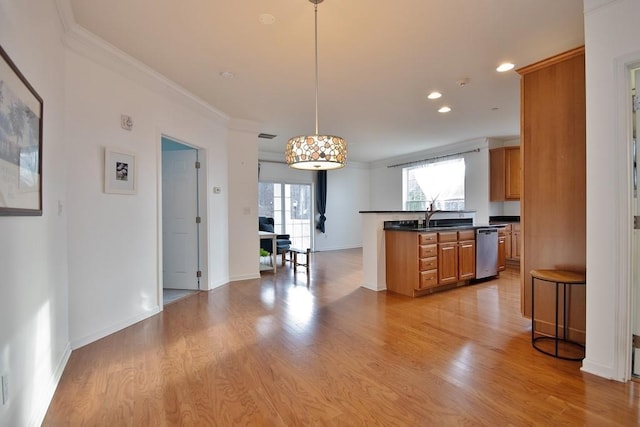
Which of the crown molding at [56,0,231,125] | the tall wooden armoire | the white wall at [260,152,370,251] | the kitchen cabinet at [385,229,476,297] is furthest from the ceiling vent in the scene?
the tall wooden armoire

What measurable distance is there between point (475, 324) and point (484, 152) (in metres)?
4.61

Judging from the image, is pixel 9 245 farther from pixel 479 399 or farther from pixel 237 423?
pixel 479 399

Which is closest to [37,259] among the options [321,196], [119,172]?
[119,172]

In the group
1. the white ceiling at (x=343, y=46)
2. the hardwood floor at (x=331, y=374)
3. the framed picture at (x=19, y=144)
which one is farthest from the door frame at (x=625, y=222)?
the framed picture at (x=19, y=144)

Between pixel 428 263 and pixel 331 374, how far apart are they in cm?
246

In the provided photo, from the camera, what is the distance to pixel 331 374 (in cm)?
210

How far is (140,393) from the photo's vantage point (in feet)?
6.20

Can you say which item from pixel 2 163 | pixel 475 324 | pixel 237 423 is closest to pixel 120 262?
pixel 2 163

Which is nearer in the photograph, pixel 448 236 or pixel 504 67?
pixel 504 67

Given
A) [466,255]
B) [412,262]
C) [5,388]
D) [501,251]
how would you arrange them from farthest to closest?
1. [501,251]
2. [466,255]
3. [412,262]
4. [5,388]

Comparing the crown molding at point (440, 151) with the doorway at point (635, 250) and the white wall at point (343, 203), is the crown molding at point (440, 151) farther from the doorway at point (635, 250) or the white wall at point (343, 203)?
the doorway at point (635, 250)

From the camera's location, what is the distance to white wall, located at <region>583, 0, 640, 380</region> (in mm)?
1932

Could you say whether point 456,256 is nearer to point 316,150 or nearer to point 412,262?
point 412,262

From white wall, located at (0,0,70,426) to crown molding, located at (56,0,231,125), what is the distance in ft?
0.41
